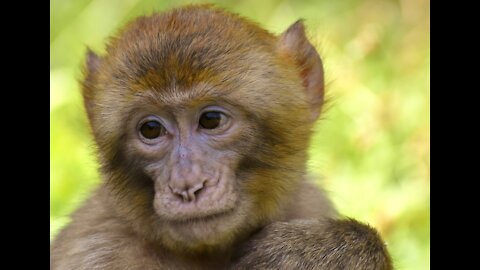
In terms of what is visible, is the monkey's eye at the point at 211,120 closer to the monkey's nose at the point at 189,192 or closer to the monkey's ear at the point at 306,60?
the monkey's nose at the point at 189,192

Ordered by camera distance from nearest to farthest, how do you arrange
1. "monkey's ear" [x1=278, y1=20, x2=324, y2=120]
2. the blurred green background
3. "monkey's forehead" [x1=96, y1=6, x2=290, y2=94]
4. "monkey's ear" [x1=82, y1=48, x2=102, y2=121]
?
"monkey's forehead" [x1=96, y1=6, x2=290, y2=94]
"monkey's ear" [x1=82, y1=48, x2=102, y2=121]
"monkey's ear" [x1=278, y1=20, x2=324, y2=120]
the blurred green background

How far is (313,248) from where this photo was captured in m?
4.46

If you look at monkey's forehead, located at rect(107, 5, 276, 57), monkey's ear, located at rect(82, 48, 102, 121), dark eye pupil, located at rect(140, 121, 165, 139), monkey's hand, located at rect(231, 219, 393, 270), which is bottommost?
monkey's hand, located at rect(231, 219, 393, 270)

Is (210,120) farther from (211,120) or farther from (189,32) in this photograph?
(189,32)

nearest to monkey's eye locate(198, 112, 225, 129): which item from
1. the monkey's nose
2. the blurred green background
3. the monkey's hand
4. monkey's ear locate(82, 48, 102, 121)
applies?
the monkey's nose

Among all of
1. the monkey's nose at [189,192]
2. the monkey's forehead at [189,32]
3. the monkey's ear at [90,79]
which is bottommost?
the monkey's nose at [189,192]

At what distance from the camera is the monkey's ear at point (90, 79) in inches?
200

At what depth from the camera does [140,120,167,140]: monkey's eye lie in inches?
183

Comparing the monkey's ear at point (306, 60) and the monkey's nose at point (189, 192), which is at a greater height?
the monkey's ear at point (306, 60)

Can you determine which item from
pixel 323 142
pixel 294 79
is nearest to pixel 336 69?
pixel 323 142

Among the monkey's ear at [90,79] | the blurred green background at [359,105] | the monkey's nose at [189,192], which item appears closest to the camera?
the monkey's nose at [189,192]

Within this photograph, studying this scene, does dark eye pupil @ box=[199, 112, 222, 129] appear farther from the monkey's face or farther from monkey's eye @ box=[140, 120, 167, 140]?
monkey's eye @ box=[140, 120, 167, 140]

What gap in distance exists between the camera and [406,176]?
760 centimetres

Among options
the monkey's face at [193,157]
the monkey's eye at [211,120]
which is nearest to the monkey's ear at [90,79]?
the monkey's face at [193,157]
